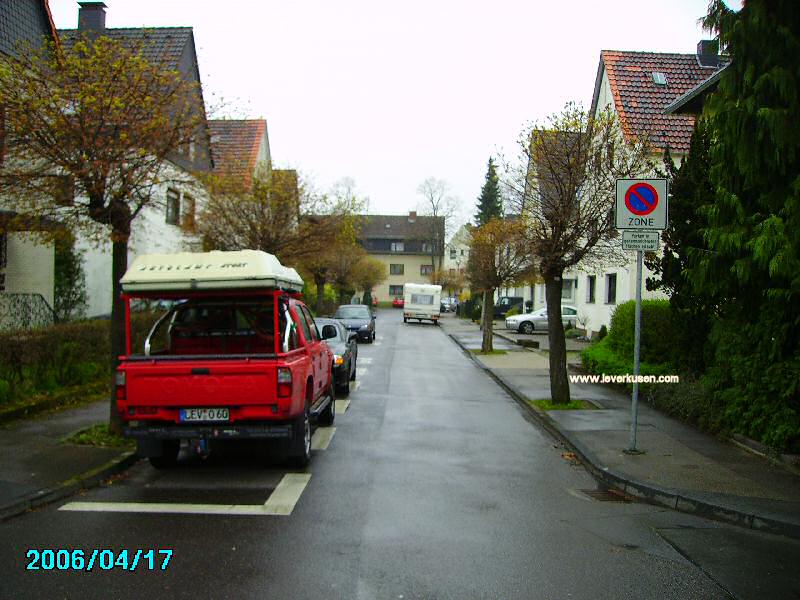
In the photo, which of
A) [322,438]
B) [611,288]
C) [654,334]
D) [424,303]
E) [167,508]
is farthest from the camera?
[424,303]

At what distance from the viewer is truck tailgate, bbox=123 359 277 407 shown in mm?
6969

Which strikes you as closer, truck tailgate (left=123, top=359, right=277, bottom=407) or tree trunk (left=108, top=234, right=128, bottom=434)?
truck tailgate (left=123, top=359, right=277, bottom=407)

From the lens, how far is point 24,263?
53.8ft

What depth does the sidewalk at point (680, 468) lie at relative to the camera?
6363 millimetres

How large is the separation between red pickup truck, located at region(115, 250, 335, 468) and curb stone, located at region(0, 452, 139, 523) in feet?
1.25

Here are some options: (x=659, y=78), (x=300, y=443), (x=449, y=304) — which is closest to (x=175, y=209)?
(x=300, y=443)

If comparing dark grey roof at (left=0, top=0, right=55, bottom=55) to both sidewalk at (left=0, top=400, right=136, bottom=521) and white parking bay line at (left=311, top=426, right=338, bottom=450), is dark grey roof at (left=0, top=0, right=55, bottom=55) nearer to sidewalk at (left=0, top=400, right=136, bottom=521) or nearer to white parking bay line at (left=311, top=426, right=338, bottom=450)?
sidewalk at (left=0, top=400, right=136, bottom=521)

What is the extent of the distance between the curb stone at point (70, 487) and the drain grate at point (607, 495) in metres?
4.91

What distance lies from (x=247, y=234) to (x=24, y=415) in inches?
394

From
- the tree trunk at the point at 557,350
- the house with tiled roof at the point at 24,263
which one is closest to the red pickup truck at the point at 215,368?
the tree trunk at the point at 557,350

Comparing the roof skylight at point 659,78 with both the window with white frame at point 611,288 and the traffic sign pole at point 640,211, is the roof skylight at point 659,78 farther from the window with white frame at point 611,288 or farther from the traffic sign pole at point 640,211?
the traffic sign pole at point 640,211

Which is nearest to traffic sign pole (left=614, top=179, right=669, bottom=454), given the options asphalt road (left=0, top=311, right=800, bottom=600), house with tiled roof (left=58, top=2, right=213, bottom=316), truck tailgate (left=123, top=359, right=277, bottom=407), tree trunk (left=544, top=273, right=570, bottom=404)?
asphalt road (left=0, top=311, right=800, bottom=600)

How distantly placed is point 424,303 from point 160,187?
3815 centimetres

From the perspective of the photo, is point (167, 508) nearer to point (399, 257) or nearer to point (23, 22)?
point (23, 22)
